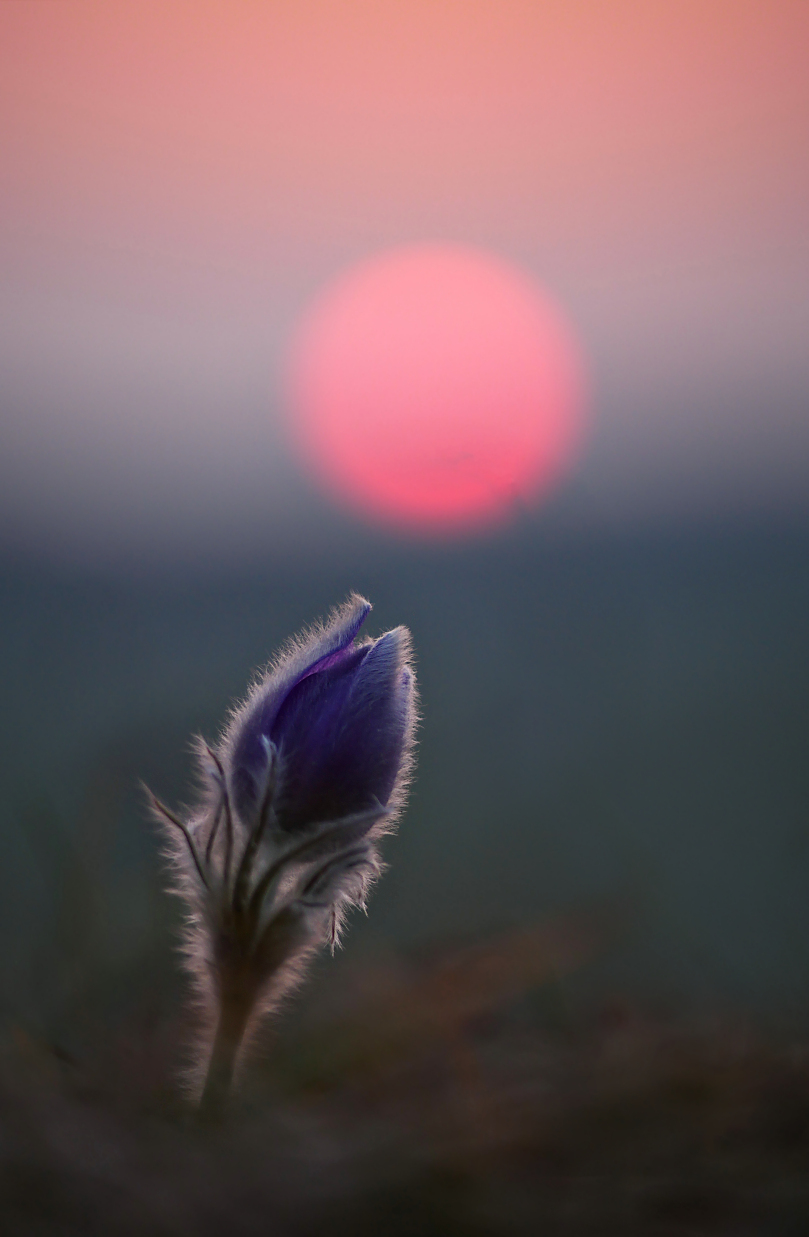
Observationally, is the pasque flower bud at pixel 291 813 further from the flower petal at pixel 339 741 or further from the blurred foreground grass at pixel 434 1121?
the blurred foreground grass at pixel 434 1121

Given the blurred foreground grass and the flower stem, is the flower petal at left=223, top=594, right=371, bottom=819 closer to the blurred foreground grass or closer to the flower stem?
the flower stem

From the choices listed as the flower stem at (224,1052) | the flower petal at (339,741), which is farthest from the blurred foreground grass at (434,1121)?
the flower petal at (339,741)

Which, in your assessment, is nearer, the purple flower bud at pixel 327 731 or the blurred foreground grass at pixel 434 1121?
the blurred foreground grass at pixel 434 1121

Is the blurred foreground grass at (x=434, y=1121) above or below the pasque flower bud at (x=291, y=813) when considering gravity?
below

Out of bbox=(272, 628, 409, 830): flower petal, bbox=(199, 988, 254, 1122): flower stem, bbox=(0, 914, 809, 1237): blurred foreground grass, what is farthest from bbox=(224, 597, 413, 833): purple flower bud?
bbox=(0, 914, 809, 1237): blurred foreground grass

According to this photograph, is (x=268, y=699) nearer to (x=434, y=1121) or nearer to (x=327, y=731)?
(x=327, y=731)

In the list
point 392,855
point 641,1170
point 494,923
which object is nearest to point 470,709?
point 392,855

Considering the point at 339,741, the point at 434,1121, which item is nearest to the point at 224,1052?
the point at 434,1121
